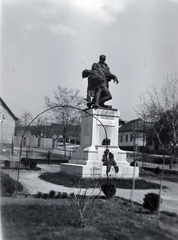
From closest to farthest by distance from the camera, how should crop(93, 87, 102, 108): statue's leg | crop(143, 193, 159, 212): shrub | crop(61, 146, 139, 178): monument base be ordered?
crop(143, 193, 159, 212): shrub
crop(61, 146, 139, 178): monument base
crop(93, 87, 102, 108): statue's leg

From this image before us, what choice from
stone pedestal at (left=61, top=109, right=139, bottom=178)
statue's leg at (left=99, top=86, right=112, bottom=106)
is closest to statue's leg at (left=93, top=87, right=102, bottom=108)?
statue's leg at (left=99, top=86, right=112, bottom=106)

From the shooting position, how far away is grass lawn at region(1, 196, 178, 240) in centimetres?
492

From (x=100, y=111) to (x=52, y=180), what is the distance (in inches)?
152

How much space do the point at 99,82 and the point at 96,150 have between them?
329 centimetres

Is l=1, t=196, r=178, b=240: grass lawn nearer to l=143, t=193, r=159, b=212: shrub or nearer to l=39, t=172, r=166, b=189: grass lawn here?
l=143, t=193, r=159, b=212: shrub

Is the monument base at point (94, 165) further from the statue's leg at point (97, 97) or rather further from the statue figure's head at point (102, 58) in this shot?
the statue figure's head at point (102, 58)

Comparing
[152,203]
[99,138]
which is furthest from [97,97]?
[152,203]

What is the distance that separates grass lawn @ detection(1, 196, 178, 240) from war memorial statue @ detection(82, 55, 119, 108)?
7212 millimetres

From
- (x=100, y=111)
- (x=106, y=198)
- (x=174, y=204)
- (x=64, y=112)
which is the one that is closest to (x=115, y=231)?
(x=106, y=198)

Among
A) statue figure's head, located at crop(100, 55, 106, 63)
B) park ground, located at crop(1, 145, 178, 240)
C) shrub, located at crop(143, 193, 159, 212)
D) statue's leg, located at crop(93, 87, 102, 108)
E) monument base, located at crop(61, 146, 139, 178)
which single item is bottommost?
park ground, located at crop(1, 145, 178, 240)

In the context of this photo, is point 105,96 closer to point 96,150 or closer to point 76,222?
point 96,150

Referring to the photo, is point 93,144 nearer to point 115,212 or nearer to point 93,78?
point 93,78

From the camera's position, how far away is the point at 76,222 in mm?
5512

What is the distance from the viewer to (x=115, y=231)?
206 inches
